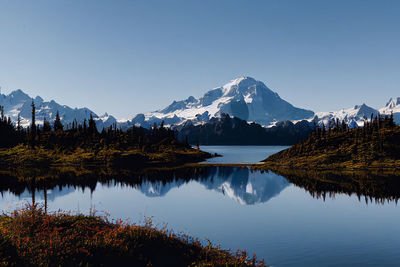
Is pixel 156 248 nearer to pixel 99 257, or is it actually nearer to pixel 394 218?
pixel 99 257

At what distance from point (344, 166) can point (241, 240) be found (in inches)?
3824

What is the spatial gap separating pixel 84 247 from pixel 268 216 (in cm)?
3529

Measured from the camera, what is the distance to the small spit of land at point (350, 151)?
113 metres

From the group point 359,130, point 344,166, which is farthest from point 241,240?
point 359,130

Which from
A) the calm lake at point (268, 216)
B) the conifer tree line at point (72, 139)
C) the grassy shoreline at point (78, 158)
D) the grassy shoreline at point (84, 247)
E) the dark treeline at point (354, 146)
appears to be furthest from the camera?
the conifer tree line at point (72, 139)

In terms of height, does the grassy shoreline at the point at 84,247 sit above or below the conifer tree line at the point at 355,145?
below

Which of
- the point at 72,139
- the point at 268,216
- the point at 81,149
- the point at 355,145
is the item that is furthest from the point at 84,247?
the point at 72,139

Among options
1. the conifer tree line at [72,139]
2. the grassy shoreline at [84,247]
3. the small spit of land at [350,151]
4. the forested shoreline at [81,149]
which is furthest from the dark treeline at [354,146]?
the grassy shoreline at [84,247]

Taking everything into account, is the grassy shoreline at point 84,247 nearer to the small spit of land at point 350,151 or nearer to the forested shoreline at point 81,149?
the small spit of land at point 350,151

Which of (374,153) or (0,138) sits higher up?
(0,138)

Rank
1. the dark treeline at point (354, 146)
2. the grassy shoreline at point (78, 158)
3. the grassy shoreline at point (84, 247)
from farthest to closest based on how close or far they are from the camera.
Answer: the grassy shoreline at point (78, 158) → the dark treeline at point (354, 146) → the grassy shoreline at point (84, 247)

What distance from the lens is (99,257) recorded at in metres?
16.5

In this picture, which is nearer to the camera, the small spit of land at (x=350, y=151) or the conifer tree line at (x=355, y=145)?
the small spit of land at (x=350, y=151)

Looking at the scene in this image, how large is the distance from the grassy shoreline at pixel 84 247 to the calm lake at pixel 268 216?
991 cm
